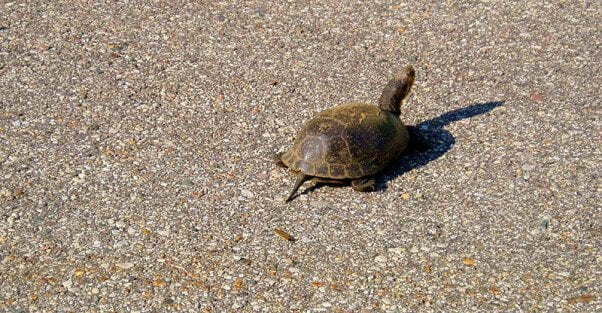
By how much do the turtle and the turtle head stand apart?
35 centimetres

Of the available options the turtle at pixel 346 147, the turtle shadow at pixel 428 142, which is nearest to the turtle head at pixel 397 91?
the turtle shadow at pixel 428 142

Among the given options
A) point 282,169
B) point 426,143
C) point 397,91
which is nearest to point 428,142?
point 426,143

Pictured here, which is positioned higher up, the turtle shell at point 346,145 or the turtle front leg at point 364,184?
the turtle shell at point 346,145

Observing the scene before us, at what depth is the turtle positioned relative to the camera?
5.75 m

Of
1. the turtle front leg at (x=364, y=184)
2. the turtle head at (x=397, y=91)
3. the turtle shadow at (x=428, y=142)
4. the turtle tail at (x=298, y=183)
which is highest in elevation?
the turtle head at (x=397, y=91)

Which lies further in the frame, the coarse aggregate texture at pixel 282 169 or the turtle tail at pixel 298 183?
the turtle tail at pixel 298 183

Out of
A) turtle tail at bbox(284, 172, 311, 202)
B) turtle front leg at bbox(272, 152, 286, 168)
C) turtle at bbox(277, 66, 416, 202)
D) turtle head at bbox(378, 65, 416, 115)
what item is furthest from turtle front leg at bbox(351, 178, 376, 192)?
turtle head at bbox(378, 65, 416, 115)

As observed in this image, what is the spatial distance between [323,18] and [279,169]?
2503 millimetres

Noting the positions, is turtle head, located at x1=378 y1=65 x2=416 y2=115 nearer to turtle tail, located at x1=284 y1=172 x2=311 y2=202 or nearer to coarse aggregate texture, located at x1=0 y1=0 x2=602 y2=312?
coarse aggregate texture, located at x1=0 y1=0 x2=602 y2=312

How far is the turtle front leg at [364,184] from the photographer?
19.0 ft

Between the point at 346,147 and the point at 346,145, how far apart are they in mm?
13

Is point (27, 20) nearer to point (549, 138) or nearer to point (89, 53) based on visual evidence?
point (89, 53)

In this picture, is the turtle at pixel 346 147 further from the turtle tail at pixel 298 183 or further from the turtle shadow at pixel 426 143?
the turtle shadow at pixel 426 143

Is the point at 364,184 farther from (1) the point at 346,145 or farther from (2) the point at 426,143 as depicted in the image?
(2) the point at 426,143
